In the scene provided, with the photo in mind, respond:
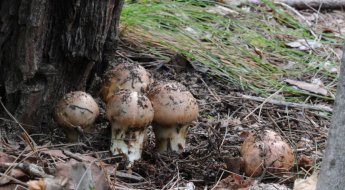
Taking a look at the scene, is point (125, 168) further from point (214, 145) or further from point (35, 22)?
point (35, 22)

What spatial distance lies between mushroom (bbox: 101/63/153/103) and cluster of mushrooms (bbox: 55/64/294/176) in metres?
0.03

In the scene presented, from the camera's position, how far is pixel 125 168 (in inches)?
126

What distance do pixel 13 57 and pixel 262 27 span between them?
3.13 metres

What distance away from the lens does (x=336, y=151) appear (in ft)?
7.22

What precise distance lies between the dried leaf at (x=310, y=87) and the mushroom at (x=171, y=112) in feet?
5.77

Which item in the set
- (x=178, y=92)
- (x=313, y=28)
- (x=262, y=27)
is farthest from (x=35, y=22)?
(x=313, y=28)

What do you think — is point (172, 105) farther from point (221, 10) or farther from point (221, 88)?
point (221, 10)

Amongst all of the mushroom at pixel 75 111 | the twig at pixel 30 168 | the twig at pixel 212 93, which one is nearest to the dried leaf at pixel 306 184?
the mushroom at pixel 75 111

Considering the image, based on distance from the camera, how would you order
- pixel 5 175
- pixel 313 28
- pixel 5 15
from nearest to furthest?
pixel 5 175 < pixel 5 15 < pixel 313 28

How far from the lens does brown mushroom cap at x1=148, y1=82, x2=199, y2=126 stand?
317 centimetres

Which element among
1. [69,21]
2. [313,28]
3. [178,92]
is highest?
[69,21]

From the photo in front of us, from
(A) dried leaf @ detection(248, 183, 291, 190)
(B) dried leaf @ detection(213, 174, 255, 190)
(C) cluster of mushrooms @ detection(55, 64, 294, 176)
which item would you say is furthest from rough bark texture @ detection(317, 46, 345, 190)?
(C) cluster of mushrooms @ detection(55, 64, 294, 176)

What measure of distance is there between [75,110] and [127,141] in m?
0.29

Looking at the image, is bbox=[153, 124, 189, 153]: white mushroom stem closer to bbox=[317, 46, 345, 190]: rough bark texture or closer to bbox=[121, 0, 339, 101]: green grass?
bbox=[317, 46, 345, 190]: rough bark texture
